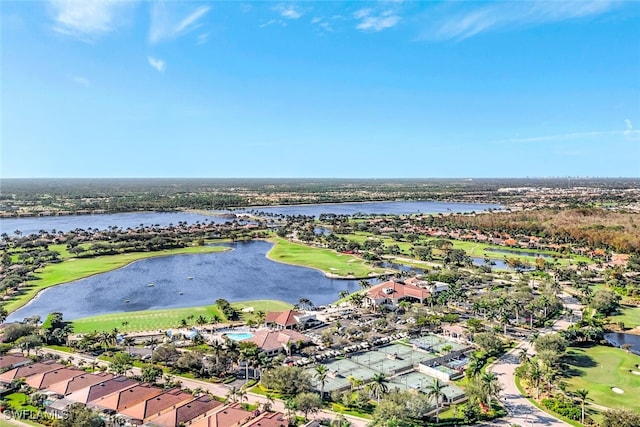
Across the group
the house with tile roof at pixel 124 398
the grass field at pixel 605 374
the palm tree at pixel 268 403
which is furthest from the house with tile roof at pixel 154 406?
the grass field at pixel 605 374

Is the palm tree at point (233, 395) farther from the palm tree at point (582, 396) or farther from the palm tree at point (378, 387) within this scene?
the palm tree at point (582, 396)

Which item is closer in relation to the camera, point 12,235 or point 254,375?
point 254,375

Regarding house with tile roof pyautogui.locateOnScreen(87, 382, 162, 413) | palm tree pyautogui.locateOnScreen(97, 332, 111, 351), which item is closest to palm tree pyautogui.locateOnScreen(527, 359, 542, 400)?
house with tile roof pyautogui.locateOnScreen(87, 382, 162, 413)

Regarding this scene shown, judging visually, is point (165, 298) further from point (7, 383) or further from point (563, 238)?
point (563, 238)

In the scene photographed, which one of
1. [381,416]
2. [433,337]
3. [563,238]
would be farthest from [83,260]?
[563,238]

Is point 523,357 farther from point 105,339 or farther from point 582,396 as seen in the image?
point 105,339

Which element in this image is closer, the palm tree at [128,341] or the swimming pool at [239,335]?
the palm tree at [128,341]
